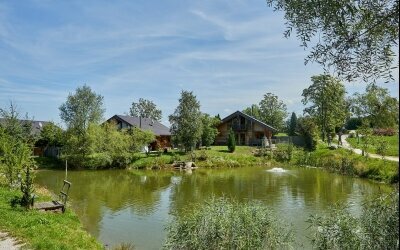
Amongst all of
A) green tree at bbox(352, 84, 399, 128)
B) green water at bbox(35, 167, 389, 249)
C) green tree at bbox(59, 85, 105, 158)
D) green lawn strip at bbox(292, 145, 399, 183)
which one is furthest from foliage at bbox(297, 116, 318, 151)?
green tree at bbox(352, 84, 399, 128)

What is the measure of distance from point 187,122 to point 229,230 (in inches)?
1447

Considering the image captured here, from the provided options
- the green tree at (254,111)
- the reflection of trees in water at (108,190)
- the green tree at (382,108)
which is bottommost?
the reflection of trees in water at (108,190)

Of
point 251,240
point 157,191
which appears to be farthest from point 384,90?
point 157,191

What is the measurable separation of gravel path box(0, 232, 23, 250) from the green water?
3.93 metres

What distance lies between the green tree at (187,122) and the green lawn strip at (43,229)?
31.3 m

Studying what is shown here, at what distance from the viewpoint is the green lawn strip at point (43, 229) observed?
35.3ft

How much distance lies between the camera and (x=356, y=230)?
27.6 feet

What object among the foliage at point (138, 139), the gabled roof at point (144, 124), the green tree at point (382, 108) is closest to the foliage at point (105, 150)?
the foliage at point (138, 139)

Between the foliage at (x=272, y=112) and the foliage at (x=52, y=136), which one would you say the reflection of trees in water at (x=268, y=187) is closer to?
the foliage at (x=52, y=136)

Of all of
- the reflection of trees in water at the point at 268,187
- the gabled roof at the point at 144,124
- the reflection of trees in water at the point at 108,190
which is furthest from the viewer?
the gabled roof at the point at 144,124

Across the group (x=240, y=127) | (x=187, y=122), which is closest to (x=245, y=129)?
(x=240, y=127)

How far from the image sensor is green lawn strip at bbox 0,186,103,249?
10.8 m

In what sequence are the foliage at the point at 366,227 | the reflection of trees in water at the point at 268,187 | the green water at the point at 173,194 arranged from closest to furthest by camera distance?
the foliage at the point at 366,227, the green water at the point at 173,194, the reflection of trees in water at the point at 268,187

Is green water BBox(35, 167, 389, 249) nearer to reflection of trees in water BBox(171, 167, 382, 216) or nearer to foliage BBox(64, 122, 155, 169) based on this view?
reflection of trees in water BBox(171, 167, 382, 216)
